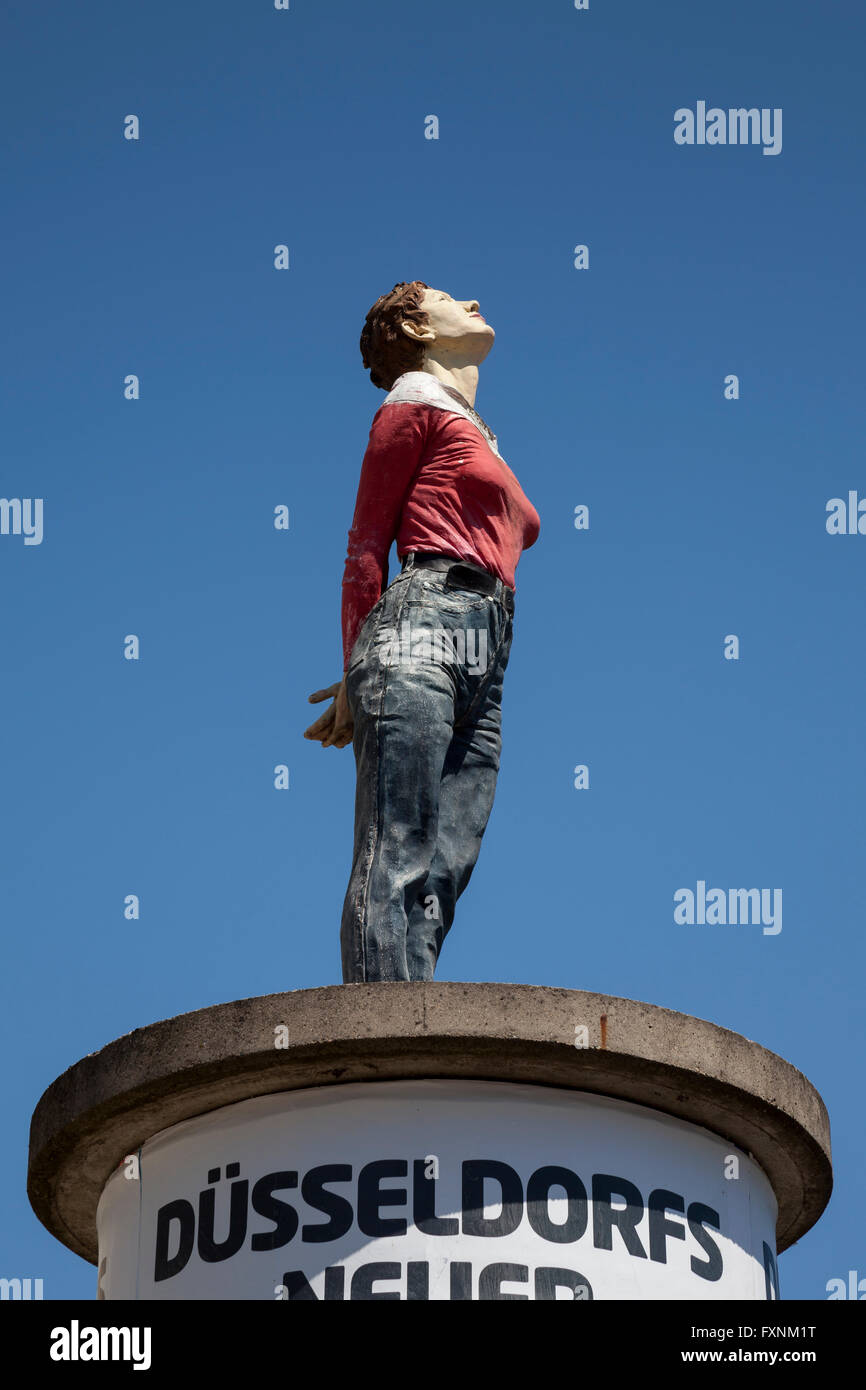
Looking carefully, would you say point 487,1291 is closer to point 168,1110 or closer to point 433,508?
point 168,1110

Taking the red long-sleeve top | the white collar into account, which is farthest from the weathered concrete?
the white collar

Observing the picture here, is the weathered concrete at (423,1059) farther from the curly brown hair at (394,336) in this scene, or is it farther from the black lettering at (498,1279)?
the curly brown hair at (394,336)

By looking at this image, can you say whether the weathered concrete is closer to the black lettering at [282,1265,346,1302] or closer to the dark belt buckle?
the black lettering at [282,1265,346,1302]

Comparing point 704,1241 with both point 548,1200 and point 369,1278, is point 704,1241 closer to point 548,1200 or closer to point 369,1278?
point 548,1200

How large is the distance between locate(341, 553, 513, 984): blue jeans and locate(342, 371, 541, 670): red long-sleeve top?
0.38 ft

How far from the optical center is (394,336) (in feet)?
32.6

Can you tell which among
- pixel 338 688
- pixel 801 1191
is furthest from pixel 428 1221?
pixel 338 688

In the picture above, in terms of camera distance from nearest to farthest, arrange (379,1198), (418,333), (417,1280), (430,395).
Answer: (417,1280), (379,1198), (430,395), (418,333)

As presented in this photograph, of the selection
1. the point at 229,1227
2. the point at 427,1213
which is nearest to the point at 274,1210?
the point at 229,1227

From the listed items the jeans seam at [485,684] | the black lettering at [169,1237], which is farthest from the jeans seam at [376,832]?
the black lettering at [169,1237]

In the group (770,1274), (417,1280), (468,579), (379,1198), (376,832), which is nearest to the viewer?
(417,1280)

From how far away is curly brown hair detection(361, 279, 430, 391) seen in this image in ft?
32.5

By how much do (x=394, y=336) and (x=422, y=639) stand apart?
172cm

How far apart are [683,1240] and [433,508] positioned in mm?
3097
